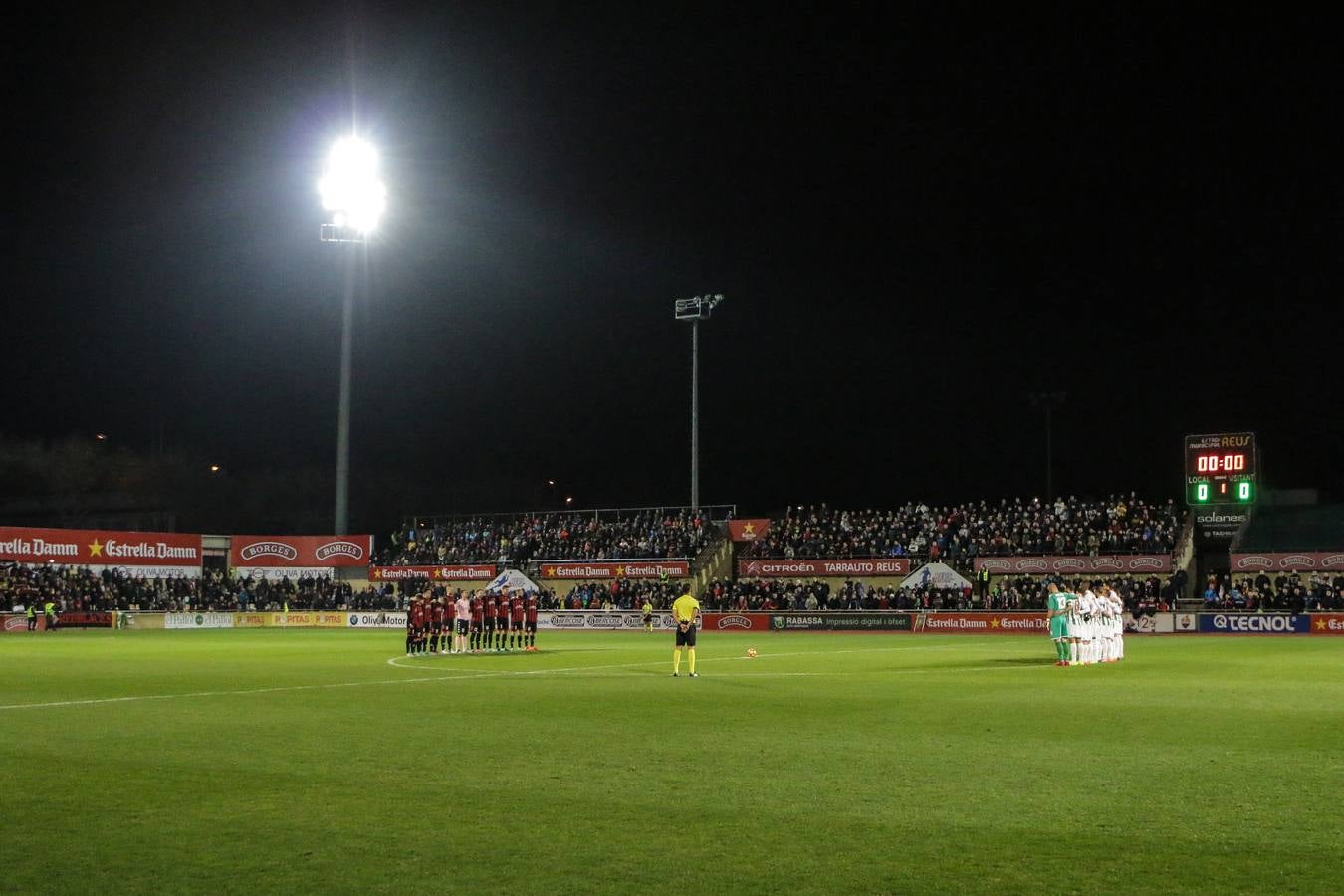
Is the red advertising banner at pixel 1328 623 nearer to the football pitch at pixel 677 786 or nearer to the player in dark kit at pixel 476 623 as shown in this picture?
the football pitch at pixel 677 786

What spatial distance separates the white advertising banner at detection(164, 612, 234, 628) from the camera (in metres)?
63.3

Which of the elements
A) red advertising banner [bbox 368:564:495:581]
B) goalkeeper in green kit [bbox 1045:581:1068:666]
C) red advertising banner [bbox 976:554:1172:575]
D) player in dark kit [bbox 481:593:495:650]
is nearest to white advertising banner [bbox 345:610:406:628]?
red advertising banner [bbox 368:564:495:581]

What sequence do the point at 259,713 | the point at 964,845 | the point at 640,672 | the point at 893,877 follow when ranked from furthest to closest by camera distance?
the point at 640,672, the point at 259,713, the point at 964,845, the point at 893,877

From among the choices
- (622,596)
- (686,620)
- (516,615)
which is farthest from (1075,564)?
(686,620)

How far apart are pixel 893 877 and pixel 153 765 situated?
7.64m

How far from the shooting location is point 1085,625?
27.9 metres

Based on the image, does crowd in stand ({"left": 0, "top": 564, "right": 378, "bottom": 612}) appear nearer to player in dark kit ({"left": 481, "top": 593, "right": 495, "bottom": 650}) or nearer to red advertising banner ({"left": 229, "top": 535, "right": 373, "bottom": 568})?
red advertising banner ({"left": 229, "top": 535, "right": 373, "bottom": 568})

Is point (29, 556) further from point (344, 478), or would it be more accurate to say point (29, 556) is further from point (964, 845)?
point (964, 845)

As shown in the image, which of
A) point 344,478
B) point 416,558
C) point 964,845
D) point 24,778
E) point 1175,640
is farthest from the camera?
point 416,558

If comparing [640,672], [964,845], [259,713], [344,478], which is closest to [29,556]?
[344,478]

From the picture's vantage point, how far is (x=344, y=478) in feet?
212

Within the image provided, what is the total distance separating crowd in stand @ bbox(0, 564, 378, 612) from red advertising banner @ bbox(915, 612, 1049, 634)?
28.9 meters

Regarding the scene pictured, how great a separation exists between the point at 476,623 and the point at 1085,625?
1471 centimetres

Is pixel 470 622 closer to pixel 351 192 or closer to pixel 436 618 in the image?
pixel 436 618
